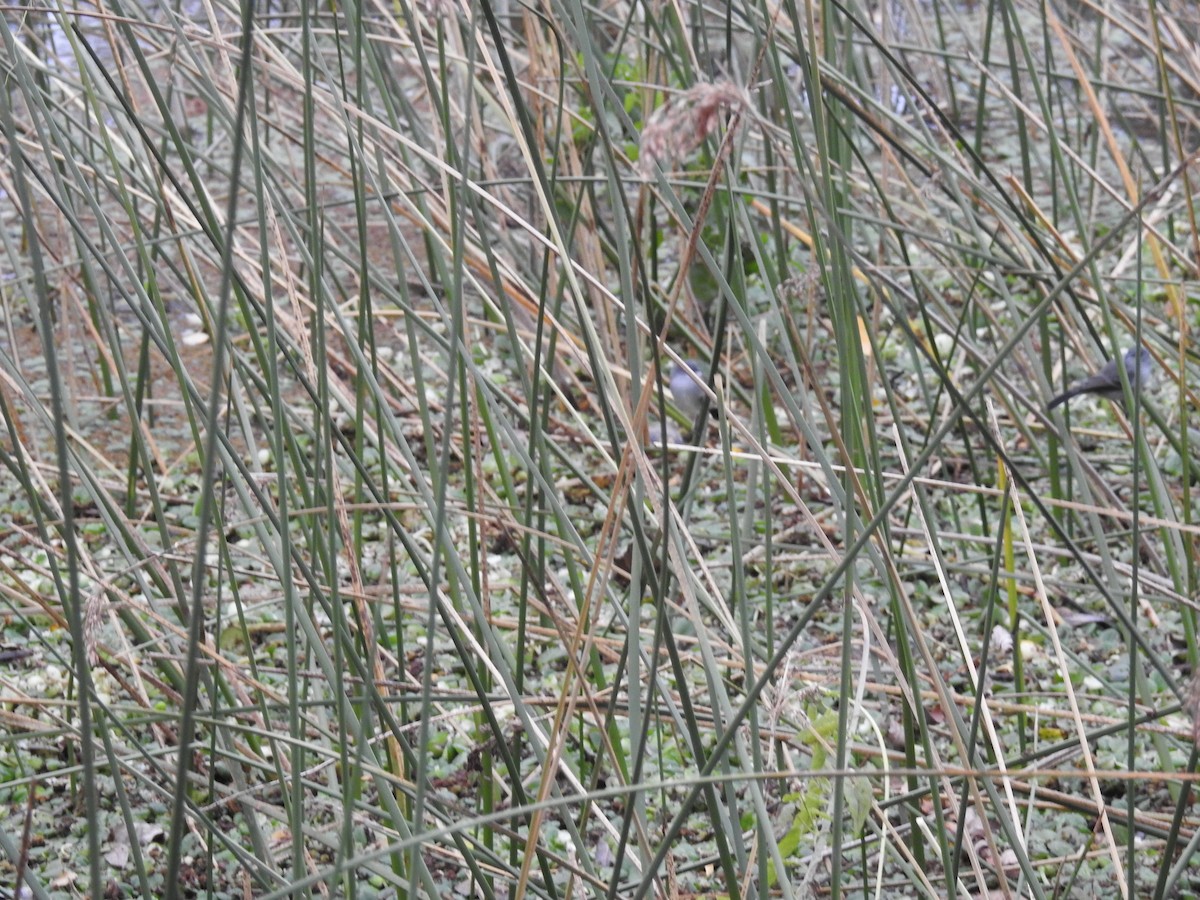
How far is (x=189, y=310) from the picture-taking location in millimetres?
2619

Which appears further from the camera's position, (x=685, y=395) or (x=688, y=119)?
(x=685, y=395)

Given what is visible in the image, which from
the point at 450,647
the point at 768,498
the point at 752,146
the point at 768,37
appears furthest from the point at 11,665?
the point at 752,146

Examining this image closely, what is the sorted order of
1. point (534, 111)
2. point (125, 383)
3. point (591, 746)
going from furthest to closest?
1. point (534, 111)
2. point (591, 746)
3. point (125, 383)

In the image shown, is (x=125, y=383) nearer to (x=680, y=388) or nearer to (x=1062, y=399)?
(x=1062, y=399)

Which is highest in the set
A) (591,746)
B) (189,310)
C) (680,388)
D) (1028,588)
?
(189,310)

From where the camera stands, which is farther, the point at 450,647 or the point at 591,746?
the point at 450,647

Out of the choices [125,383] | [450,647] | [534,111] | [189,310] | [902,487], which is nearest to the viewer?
[902,487]

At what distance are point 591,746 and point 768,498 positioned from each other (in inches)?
20.4

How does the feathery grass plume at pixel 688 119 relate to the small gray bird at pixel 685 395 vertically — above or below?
above

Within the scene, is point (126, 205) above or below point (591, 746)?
above

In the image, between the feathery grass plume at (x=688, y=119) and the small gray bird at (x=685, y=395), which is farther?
the small gray bird at (x=685, y=395)

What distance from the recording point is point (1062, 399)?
1404 mm

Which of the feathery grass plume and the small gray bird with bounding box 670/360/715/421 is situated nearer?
the feathery grass plume

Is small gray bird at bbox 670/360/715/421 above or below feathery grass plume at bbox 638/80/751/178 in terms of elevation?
below
